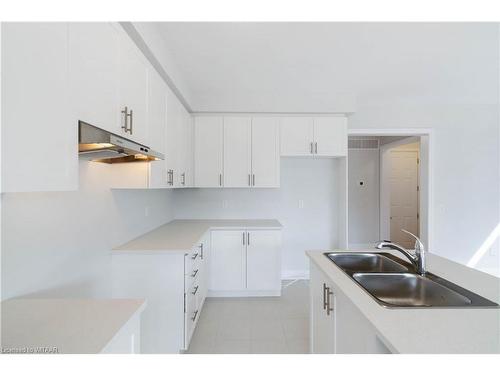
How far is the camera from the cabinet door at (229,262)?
319 centimetres

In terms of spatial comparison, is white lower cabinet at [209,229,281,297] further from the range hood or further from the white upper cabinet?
the white upper cabinet

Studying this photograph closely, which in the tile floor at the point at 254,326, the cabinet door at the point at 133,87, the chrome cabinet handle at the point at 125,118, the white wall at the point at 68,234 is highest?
the cabinet door at the point at 133,87

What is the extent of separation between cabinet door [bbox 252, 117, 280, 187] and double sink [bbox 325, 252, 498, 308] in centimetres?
175

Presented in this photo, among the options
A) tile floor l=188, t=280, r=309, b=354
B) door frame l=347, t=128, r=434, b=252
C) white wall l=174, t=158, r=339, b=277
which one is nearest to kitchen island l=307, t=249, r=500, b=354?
tile floor l=188, t=280, r=309, b=354

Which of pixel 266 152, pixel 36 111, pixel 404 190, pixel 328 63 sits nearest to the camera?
pixel 36 111

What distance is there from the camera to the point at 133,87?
164 cm

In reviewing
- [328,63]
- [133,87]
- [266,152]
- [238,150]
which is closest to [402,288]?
[133,87]

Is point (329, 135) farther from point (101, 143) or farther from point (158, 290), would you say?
point (101, 143)

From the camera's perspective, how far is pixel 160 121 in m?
2.19

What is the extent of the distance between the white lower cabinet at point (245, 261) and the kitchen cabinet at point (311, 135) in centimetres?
110

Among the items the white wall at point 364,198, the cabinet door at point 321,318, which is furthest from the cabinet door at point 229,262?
the white wall at point 364,198

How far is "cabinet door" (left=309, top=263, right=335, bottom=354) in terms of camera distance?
146 cm

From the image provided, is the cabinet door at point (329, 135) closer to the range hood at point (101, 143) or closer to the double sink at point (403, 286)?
the double sink at point (403, 286)

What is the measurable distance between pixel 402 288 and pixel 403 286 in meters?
0.01
